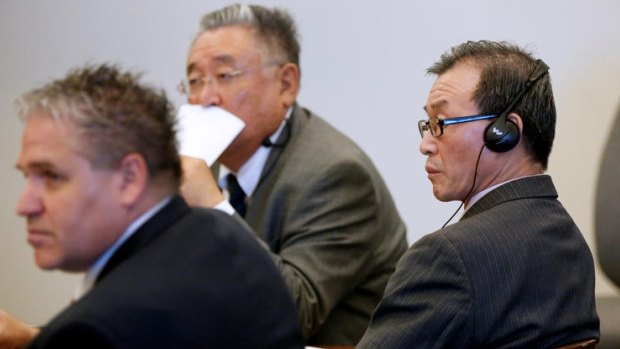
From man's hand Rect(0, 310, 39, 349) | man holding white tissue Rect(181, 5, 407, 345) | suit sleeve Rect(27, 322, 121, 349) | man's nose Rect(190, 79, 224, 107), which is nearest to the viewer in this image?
suit sleeve Rect(27, 322, 121, 349)

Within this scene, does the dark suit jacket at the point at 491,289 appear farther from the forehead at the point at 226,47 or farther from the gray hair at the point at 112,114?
the forehead at the point at 226,47

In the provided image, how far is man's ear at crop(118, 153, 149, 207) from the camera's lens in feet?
3.77

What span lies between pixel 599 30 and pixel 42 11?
191 centimetres

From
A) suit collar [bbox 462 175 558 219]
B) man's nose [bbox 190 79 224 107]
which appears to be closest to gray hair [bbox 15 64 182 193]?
suit collar [bbox 462 175 558 219]

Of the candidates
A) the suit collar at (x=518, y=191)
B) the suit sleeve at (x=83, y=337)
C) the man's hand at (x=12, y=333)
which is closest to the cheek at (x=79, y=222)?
the suit sleeve at (x=83, y=337)

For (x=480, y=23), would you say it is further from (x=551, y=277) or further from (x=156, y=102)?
(x=156, y=102)

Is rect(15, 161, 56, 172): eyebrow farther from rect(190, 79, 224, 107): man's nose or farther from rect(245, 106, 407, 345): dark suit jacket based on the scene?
rect(190, 79, 224, 107): man's nose

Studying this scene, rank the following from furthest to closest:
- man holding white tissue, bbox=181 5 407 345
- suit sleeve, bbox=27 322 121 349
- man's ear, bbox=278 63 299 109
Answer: man's ear, bbox=278 63 299 109, man holding white tissue, bbox=181 5 407 345, suit sleeve, bbox=27 322 121 349

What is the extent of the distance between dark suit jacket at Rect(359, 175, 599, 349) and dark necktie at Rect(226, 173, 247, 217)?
81 cm

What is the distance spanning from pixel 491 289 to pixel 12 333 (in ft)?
2.52

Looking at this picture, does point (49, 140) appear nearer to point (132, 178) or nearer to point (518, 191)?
point (132, 178)

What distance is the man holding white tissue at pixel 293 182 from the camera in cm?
220

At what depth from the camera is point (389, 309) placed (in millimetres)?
1663

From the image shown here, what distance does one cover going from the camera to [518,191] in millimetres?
1750
